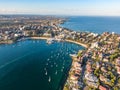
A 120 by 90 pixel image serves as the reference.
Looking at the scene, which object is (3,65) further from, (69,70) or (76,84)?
(76,84)

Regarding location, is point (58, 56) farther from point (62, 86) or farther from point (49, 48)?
point (62, 86)

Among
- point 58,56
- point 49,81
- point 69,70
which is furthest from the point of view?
point 58,56

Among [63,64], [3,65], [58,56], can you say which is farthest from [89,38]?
[3,65]

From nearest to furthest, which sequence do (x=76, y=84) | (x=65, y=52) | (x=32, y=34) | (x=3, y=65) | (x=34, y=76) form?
(x=76, y=84) → (x=34, y=76) → (x=3, y=65) → (x=65, y=52) → (x=32, y=34)

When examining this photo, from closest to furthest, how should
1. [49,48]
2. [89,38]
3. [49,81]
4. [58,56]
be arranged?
[49,81]
[58,56]
[49,48]
[89,38]

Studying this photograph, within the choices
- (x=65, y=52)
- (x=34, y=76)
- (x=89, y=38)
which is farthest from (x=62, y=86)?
(x=89, y=38)

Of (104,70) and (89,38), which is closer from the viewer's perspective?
(104,70)
